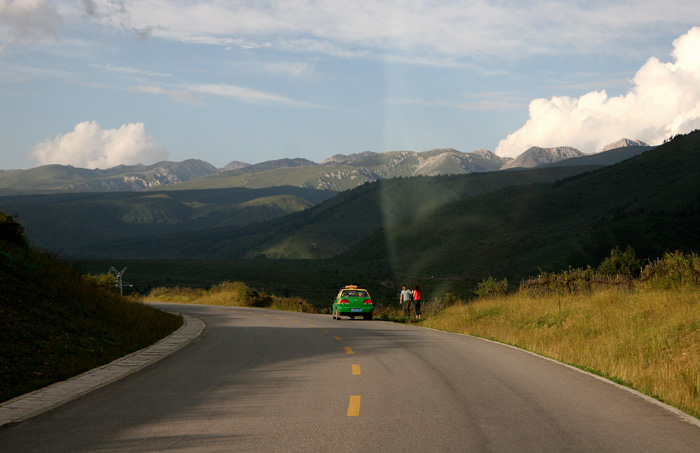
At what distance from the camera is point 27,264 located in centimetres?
2020

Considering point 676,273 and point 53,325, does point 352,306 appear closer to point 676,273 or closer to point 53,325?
point 676,273

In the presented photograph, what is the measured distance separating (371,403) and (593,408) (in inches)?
119

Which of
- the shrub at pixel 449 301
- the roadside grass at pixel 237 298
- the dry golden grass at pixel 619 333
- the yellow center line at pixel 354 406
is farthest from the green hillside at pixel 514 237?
the yellow center line at pixel 354 406

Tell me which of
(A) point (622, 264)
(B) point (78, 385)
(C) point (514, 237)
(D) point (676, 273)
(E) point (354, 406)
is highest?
(C) point (514, 237)

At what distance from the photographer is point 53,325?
1597 centimetres

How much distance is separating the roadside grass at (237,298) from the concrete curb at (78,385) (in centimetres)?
2986

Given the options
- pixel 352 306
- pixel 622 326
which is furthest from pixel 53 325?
pixel 352 306

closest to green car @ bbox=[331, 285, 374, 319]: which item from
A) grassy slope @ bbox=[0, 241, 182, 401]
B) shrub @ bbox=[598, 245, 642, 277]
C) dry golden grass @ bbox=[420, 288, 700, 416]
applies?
dry golden grass @ bbox=[420, 288, 700, 416]

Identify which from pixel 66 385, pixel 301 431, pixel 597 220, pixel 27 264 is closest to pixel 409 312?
pixel 27 264

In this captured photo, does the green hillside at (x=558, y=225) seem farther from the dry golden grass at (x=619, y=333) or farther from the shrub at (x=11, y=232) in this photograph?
the shrub at (x=11, y=232)

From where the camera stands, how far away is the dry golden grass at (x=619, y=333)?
468 inches

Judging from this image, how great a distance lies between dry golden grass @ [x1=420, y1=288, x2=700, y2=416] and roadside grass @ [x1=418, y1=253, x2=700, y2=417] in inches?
0.7

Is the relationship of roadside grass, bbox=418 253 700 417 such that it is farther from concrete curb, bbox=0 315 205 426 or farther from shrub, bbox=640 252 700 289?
concrete curb, bbox=0 315 205 426

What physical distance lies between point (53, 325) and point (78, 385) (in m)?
4.80
